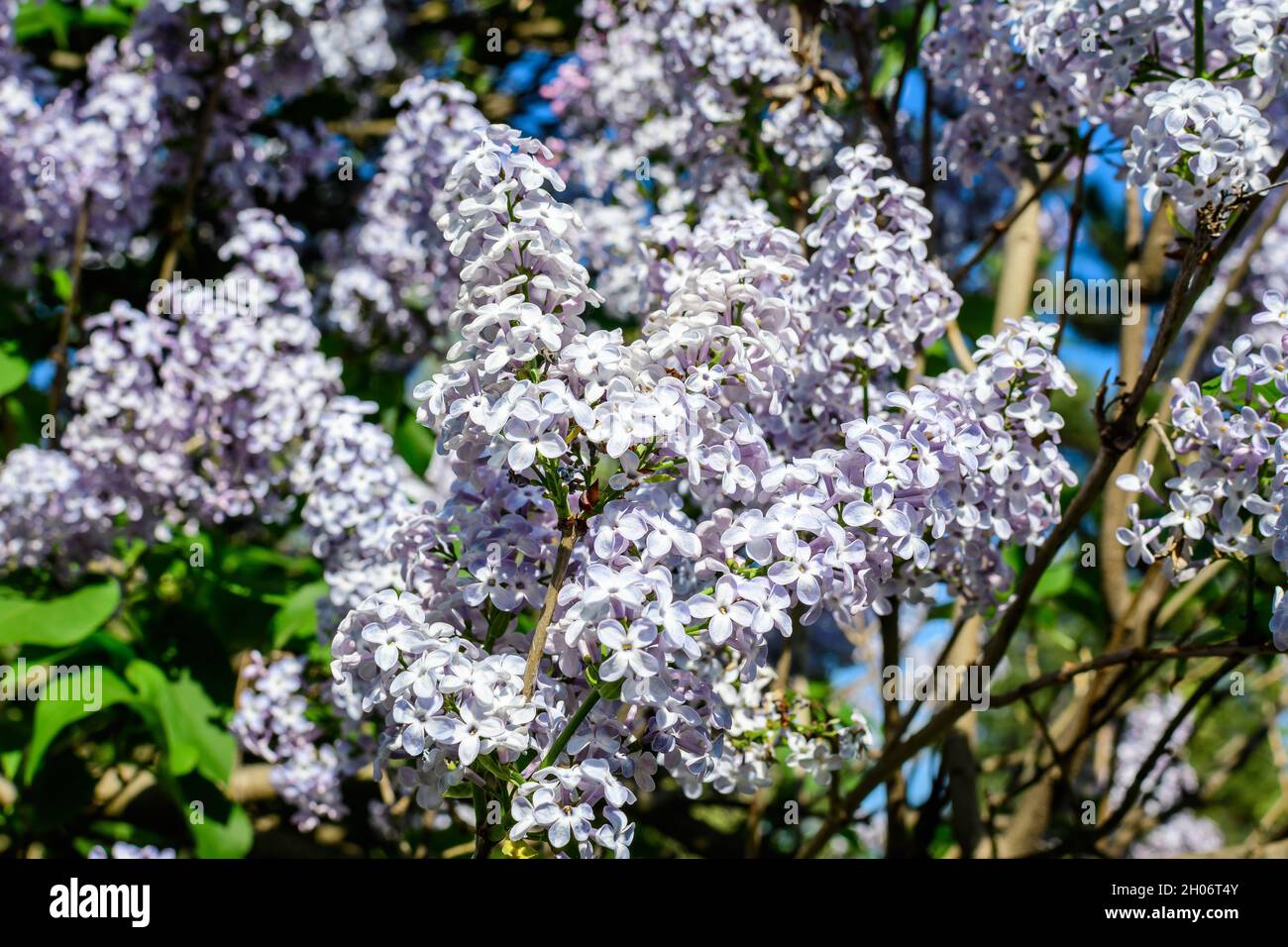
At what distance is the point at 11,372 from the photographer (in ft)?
10.4

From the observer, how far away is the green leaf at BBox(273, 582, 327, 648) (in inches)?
105

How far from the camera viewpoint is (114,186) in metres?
3.20

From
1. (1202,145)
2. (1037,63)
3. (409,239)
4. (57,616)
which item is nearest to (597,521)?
(1202,145)

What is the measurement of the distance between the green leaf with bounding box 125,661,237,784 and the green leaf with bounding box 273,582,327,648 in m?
0.22

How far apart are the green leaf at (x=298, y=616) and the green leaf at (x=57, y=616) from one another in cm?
37

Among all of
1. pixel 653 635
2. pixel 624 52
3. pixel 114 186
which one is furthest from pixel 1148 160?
pixel 114 186

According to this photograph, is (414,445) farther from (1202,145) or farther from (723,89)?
(1202,145)

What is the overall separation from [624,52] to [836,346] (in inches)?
77.2

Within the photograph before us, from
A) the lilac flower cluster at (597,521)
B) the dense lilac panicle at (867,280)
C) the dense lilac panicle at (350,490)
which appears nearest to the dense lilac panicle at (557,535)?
the lilac flower cluster at (597,521)

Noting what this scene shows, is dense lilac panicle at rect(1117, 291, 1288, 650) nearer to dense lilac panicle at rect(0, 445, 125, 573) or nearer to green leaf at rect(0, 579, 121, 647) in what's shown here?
green leaf at rect(0, 579, 121, 647)

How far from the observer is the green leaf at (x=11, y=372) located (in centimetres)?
315

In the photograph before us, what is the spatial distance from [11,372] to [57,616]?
2.97 feet

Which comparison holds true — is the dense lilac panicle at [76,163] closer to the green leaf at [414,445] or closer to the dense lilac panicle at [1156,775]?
the green leaf at [414,445]

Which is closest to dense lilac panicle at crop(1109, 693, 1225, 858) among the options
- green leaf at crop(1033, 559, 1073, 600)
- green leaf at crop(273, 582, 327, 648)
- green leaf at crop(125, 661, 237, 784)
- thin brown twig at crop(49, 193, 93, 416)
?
green leaf at crop(1033, 559, 1073, 600)
